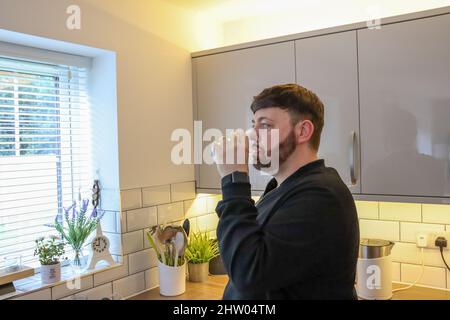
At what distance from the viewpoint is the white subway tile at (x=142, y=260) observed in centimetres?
198

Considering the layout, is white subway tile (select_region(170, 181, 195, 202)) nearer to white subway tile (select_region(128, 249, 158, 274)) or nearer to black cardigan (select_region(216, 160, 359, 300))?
white subway tile (select_region(128, 249, 158, 274))

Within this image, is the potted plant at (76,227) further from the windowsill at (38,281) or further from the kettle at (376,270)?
the kettle at (376,270)

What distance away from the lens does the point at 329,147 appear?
1.91 m

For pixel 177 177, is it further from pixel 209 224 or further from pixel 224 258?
pixel 224 258

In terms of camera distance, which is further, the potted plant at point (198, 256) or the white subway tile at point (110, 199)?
the potted plant at point (198, 256)

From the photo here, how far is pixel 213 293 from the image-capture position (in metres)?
2.01

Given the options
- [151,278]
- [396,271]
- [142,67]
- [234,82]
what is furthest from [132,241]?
[396,271]

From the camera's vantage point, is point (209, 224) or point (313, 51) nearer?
point (313, 51)

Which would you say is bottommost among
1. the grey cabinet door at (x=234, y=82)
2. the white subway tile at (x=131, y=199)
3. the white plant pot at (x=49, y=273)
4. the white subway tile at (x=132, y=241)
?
the white plant pot at (x=49, y=273)

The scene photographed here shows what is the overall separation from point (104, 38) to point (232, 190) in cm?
107

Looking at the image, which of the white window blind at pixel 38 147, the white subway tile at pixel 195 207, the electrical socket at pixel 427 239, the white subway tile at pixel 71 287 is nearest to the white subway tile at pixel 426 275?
the electrical socket at pixel 427 239

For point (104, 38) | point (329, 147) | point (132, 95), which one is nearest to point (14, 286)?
point (132, 95)

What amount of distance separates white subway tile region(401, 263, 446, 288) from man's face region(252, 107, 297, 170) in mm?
1203

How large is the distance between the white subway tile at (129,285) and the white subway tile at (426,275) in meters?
1.22
